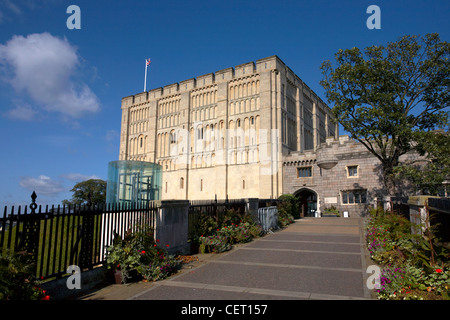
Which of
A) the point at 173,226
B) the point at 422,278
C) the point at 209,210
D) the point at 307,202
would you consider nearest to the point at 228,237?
the point at 209,210

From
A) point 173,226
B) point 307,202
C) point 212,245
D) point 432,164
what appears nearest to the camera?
point 173,226

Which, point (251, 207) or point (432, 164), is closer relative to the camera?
point (251, 207)

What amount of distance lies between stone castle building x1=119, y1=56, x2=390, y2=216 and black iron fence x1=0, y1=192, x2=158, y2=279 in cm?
2213

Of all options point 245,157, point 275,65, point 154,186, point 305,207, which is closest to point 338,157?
point 305,207

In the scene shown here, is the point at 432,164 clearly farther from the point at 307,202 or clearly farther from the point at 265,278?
the point at 265,278

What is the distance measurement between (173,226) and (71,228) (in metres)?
3.12

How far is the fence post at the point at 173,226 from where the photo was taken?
8492 mm

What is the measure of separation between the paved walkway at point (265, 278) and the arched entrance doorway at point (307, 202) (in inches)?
940

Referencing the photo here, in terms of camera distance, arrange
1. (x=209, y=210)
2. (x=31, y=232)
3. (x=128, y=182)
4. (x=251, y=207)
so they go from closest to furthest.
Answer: (x=31, y=232) < (x=209, y=210) < (x=251, y=207) < (x=128, y=182)

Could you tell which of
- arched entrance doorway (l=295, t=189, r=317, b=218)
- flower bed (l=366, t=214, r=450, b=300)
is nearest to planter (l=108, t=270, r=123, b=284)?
flower bed (l=366, t=214, r=450, b=300)

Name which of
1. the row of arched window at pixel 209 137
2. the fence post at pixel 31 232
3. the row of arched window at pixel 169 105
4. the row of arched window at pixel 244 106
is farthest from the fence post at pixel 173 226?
the row of arched window at pixel 169 105

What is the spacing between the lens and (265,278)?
22.2 feet

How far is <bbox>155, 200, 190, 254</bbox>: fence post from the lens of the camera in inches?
334
